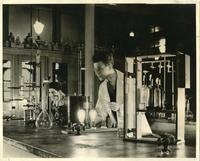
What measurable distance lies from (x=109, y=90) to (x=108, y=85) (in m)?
0.02

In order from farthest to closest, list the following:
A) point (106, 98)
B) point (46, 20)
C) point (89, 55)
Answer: point (46, 20) → point (89, 55) → point (106, 98)

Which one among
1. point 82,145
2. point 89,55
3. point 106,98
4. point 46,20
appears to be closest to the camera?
point 82,145

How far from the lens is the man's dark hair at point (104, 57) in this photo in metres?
1.34

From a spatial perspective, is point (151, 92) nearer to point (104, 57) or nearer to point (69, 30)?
point (104, 57)

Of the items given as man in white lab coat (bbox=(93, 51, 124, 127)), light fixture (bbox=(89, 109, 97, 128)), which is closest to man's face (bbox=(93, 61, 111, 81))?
man in white lab coat (bbox=(93, 51, 124, 127))

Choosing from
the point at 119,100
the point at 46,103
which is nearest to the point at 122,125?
the point at 119,100

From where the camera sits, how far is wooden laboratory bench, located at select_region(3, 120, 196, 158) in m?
1.13

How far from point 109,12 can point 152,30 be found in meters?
0.16

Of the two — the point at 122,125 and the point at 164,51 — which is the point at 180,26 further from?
the point at 122,125

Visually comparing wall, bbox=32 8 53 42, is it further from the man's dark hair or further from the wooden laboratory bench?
the wooden laboratory bench

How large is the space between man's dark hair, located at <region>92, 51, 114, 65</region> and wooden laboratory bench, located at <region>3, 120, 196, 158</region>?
0.25m

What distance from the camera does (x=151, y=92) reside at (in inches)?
51.5

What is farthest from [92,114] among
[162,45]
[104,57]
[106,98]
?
[162,45]

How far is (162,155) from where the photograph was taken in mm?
1134
